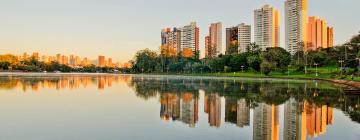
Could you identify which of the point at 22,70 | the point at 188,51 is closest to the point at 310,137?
the point at 188,51

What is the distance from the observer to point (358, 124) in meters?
12.4

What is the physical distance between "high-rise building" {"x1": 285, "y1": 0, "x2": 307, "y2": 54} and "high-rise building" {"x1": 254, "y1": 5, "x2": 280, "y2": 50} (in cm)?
686

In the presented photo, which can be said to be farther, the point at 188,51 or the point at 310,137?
the point at 188,51

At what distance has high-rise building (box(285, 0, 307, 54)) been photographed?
151m

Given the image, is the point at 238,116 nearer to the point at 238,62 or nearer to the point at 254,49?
the point at 238,62

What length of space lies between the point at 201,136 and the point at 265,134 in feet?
6.86

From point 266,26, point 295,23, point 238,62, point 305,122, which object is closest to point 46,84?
point 305,122

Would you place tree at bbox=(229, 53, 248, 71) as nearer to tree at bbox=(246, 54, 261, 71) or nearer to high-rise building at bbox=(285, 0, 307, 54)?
tree at bbox=(246, 54, 261, 71)

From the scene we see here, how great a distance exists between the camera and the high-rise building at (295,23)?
151250mm

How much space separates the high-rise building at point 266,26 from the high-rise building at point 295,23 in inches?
270

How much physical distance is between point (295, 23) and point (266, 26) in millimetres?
15288

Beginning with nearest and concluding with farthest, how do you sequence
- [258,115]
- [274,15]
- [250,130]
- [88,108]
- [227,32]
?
[250,130] < [258,115] < [88,108] < [274,15] < [227,32]

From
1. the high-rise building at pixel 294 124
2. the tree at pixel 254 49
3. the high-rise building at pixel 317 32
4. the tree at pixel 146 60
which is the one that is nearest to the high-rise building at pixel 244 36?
the high-rise building at pixel 317 32

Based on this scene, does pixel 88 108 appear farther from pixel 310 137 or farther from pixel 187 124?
→ pixel 310 137
